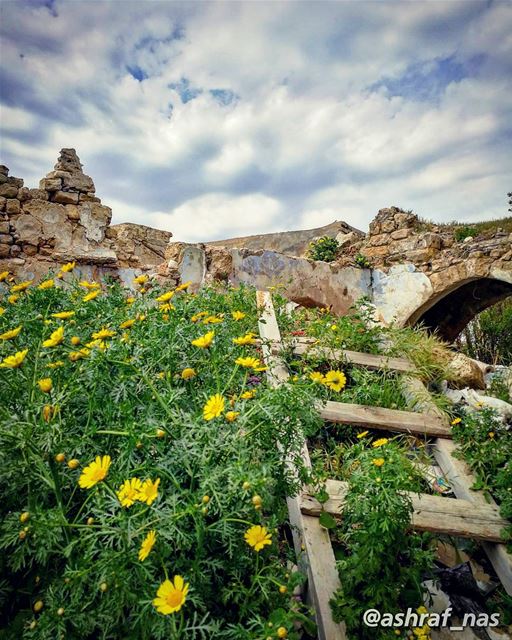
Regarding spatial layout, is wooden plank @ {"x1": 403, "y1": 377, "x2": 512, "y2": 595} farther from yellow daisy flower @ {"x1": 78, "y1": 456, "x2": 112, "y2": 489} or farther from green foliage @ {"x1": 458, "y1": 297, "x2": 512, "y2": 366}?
green foliage @ {"x1": 458, "y1": 297, "x2": 512, "y2": 366}

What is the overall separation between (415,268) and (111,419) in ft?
18.1

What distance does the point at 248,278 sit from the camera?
507cm

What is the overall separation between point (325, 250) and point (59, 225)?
14.6 feet

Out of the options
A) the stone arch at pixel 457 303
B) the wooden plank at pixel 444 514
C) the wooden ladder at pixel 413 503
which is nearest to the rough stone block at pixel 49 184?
the wooden ladder at pixel 413 503

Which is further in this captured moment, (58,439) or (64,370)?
(64,370)

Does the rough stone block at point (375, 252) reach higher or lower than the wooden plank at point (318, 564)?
higher

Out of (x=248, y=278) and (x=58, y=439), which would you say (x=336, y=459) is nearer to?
(x=58, y=439)

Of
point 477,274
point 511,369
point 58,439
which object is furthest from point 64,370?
point 477,274

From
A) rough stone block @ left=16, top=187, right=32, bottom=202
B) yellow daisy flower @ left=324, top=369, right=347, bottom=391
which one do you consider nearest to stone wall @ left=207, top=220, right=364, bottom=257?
rough stone block @ left=16, top=187, right=32, bottom=202

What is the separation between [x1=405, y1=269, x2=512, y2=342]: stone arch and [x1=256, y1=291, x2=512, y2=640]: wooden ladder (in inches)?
114

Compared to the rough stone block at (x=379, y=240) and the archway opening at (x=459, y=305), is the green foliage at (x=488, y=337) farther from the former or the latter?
the rough stone block at (x=379, y=240)

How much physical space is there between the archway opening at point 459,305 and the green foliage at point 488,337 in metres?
1.10

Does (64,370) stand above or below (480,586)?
above

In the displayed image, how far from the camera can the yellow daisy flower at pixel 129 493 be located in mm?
985
